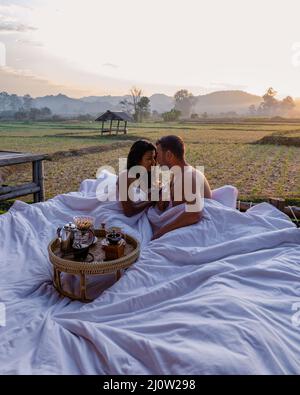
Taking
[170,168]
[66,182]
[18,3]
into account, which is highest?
[18,3]

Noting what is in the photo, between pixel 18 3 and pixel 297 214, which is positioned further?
pixel 18 3

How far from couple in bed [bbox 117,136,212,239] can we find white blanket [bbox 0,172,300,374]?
10 cm

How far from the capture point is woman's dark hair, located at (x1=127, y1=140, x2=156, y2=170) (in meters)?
2.56

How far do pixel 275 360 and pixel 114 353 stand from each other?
519 mm

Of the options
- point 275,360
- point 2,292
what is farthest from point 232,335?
point 2,292

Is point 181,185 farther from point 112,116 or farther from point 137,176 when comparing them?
point 112,116

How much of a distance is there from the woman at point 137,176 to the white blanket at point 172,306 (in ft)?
0.38

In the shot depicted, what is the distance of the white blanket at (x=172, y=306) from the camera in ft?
3.58

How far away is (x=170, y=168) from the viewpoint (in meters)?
2.47

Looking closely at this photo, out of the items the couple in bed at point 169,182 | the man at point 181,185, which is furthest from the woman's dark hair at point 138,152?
the man at point 181,185

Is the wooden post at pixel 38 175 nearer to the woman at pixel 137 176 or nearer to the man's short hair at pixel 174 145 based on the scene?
the woman at pixel 137 176

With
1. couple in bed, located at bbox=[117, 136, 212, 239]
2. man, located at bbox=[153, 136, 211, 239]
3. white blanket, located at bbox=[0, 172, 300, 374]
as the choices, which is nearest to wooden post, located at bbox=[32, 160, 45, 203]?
white blanket, located at bbox=[0, 172, 300, 374]

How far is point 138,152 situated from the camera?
8.42 feet

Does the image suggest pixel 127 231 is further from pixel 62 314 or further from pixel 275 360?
pixel 275 360
